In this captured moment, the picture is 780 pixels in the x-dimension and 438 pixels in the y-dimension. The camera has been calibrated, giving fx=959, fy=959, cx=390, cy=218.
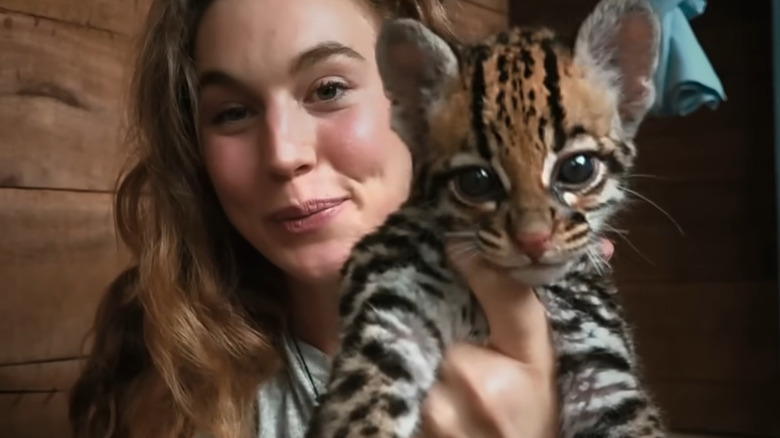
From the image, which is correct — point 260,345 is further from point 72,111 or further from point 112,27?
point 112,27

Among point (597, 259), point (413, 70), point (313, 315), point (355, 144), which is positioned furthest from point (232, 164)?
point (597, 259)

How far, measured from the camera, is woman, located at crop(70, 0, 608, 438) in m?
A: 1.08

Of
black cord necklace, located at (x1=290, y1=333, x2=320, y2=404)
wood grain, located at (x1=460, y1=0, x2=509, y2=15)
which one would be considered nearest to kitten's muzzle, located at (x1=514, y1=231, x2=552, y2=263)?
black cord necklace, located at (x1=290, y1=333, x2=320, y2=404)

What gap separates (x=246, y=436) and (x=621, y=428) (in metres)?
0.56

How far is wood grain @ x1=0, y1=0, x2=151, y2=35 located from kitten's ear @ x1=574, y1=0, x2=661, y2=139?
980 millimetres

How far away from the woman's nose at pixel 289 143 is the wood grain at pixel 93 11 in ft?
1.76

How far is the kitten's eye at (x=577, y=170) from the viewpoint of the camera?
0.83m

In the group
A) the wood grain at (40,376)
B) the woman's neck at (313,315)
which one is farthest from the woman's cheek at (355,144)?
the wood grain at (40,376)

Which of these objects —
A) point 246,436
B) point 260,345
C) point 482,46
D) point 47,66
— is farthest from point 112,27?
point 482,46

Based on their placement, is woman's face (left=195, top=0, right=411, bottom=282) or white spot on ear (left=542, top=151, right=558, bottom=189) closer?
white spot on ear (left=542, top=151, right=558, bottom=189)

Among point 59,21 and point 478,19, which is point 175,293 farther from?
point 478,19

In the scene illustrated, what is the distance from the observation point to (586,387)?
1004 millimetres

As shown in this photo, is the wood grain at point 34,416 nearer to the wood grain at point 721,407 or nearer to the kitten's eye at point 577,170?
the kitten's eye at point 577,170

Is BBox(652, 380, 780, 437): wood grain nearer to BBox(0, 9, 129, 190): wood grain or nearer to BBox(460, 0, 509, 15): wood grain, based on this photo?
BBox(460, 0, 509, 15): wood grain
